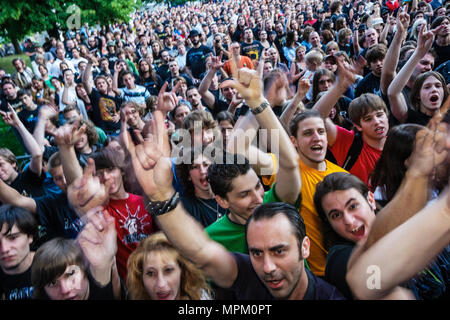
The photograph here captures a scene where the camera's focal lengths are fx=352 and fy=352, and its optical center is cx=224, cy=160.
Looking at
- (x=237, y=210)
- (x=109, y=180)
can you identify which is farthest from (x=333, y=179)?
(x=109, y=180)

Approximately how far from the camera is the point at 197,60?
6.86 metres

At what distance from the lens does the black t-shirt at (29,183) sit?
276 cm

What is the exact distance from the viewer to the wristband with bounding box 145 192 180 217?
4.52 feet

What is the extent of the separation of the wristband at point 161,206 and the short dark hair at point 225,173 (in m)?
0.61

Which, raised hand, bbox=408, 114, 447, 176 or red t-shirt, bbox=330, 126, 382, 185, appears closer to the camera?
raised hand, bbox=408, 114, 447, 176

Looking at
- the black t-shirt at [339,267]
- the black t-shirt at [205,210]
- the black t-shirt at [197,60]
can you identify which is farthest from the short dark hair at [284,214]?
the black t-shirt at [197,60]

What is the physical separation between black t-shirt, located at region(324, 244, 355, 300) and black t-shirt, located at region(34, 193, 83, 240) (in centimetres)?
165

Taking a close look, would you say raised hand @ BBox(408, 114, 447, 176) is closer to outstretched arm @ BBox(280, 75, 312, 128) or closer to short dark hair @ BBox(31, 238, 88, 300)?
outstretched arm @ BBox(280, 75, 312, 128)

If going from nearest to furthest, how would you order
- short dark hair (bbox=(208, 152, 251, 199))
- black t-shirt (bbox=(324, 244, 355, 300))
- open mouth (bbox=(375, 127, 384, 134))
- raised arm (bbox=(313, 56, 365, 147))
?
black t-shirt (bbox=(324, 244, 355, 300))
short dark hair (bbox=(208, 152, 251, 199))
open mouth (bbox=(375, 127, 384, 134))
raised arm (bbox=(313, 56, 365, 147))

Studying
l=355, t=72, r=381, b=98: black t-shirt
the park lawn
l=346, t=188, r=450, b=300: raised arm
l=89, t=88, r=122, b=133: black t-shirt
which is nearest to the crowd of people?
l=346, t=188, r=450, b=300: raised arm

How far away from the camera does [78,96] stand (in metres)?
5.55
